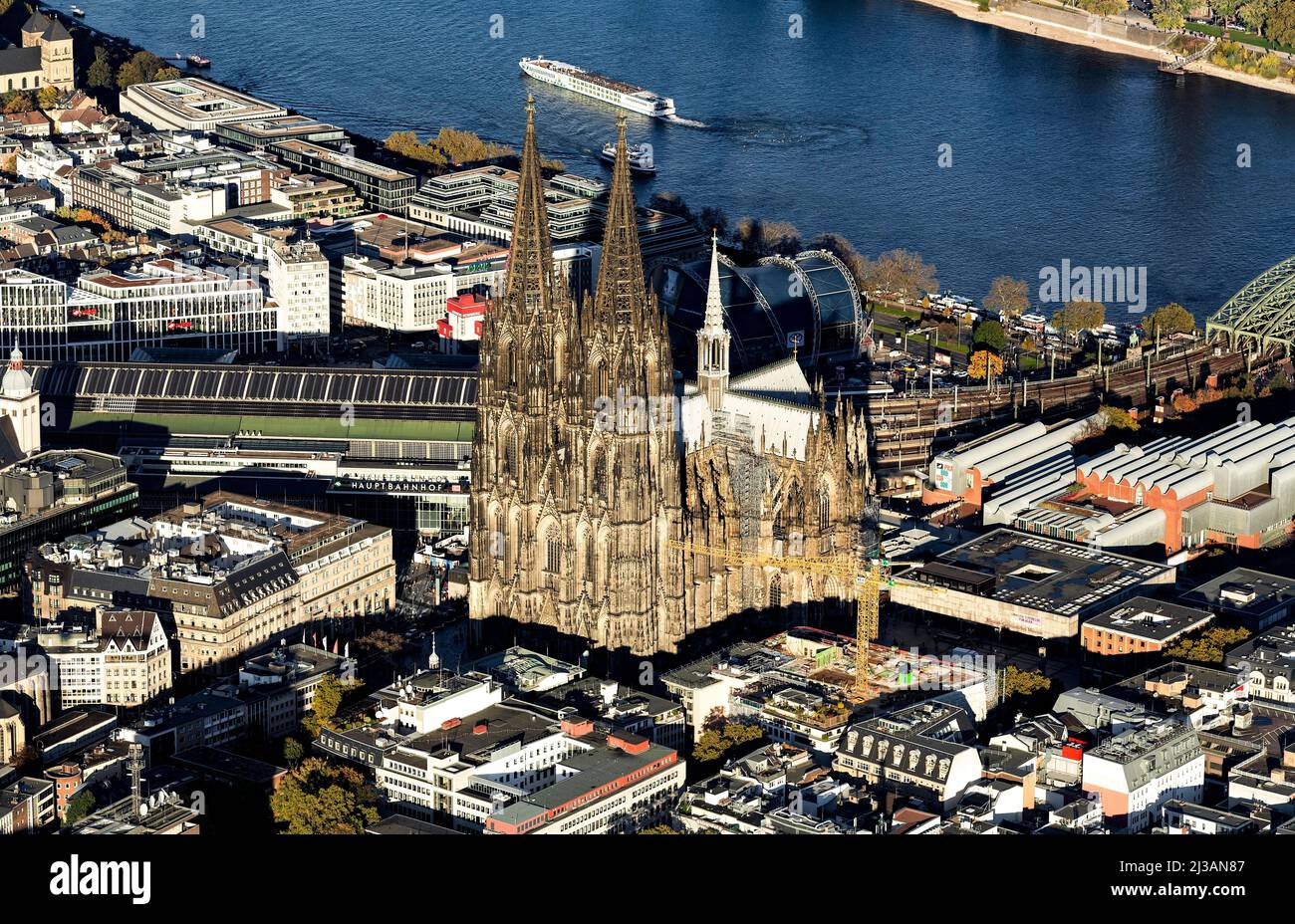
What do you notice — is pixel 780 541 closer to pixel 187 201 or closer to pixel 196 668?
pixel 196 668

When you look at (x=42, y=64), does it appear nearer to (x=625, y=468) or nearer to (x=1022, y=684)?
(x=625, y=468)

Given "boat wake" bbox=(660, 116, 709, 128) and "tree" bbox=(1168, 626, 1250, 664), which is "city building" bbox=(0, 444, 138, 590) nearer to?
"tree" bbox=(1168, 626, 1250, 664)

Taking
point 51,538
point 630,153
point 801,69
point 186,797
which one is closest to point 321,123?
point 630,153

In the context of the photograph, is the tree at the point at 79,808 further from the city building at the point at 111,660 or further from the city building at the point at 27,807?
the city building at the point at 111,660

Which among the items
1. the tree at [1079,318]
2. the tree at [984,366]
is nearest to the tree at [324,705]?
the tree at [984,366]

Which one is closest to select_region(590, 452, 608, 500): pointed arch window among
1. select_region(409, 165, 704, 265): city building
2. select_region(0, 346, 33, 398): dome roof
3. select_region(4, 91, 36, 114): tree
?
select_region(0, 346, 33, 398): dome roof

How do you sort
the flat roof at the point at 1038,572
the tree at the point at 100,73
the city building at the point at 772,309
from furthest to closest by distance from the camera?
the tree at the point at 100,73, the city building at the point at 772,309, the flat roof at the point at 1038,572

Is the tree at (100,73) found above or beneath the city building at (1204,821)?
above

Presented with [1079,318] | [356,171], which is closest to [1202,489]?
[1079,318]
